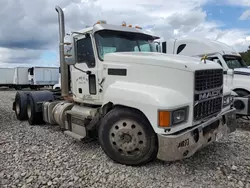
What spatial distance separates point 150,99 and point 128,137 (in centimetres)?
80

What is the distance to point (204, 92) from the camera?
164 inches

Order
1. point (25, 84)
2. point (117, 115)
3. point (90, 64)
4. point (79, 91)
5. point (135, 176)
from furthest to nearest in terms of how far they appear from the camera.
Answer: point (25, 84) → point (79, 91) → point (90, 64) → point (117, 115) → point (135, 176)

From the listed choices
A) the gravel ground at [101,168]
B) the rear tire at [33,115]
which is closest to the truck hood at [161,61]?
the gravel ground at [101,168]

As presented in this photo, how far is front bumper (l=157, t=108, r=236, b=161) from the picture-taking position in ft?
12.2

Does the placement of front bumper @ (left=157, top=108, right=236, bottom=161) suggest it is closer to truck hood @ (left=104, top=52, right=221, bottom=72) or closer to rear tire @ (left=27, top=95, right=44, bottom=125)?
truck hood @ (left=104, top=52, right=221, bottom=72)

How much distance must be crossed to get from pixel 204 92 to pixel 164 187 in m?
1.62

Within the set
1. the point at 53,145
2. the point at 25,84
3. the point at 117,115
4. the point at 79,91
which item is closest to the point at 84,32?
the point at 79,91

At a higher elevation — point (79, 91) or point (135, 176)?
point (79, 91)

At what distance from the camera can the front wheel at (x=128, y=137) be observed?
4.05 m

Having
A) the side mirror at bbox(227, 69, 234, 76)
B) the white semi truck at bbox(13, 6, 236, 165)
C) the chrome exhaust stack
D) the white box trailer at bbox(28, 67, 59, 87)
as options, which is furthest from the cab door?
the white box trailer at bbox(28, 67, 59, 87)

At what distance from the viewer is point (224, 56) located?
9547 mm

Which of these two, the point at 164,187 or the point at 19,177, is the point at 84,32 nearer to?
the point at 19,177

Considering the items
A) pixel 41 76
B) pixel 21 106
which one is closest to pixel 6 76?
pixel 41 76

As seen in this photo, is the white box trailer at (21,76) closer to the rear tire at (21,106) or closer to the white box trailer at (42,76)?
the white box trailer at (42,76)
